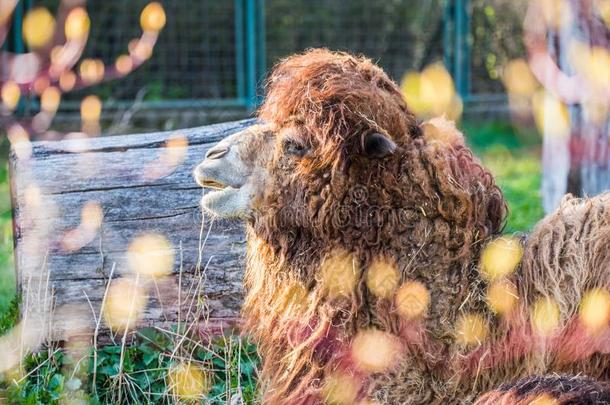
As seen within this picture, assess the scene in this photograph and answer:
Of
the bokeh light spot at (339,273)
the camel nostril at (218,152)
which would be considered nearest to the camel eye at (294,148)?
the camel nostril at (218,152)

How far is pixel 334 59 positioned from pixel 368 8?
11039mm

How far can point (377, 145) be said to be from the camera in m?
3.46

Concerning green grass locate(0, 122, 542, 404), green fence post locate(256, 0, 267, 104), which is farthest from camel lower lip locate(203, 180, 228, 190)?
green fence post locate(256, 0, 267, 104)

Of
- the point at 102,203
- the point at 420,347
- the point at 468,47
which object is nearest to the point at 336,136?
the point at 420,347

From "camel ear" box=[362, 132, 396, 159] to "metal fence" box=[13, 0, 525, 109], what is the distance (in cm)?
894

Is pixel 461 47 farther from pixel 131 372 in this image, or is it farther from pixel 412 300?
pixel 412 300

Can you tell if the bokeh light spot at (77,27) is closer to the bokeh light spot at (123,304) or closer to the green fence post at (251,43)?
the bokeh light spot at (123,304)

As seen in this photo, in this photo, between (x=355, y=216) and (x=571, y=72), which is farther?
(x=571, y=72)

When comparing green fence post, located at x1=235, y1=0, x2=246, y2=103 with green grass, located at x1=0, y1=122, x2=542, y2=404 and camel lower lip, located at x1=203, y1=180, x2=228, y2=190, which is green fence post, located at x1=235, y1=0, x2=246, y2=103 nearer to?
green grass, located at x1=0, y1=122, x2=542, y2=404

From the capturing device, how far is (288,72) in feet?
12.6

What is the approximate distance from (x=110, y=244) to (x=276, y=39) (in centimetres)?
979

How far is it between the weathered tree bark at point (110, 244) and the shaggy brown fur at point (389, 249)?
102 cm

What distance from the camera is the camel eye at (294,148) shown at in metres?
3.59

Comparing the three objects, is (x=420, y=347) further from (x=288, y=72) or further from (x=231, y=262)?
(x=231, y=262)
